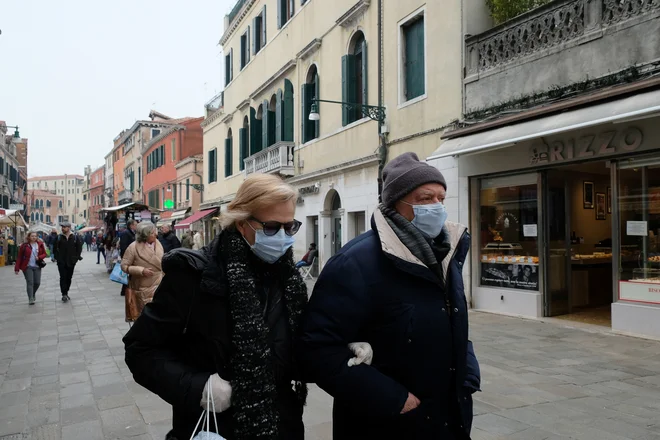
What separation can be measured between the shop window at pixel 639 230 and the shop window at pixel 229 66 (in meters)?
22.2

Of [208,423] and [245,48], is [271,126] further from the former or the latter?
[208,423]

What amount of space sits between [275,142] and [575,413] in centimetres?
1809

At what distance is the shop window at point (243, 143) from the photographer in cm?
2496

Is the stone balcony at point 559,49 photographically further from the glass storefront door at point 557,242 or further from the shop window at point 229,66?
the shop window at point 229,66

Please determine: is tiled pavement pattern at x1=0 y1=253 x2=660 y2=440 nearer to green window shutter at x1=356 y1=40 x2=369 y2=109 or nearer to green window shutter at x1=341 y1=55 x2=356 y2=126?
green window shutter at x1=356 y1=40 x2=369 y2=109

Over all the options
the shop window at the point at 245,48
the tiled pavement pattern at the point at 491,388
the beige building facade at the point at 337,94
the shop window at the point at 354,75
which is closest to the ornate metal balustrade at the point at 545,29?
the beige building facade at the point at 337,94

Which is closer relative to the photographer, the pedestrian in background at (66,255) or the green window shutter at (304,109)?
the pedestrian in background at (66,255)

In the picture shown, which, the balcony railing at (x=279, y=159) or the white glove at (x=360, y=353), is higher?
the balcony railing at (x=279, y=159)

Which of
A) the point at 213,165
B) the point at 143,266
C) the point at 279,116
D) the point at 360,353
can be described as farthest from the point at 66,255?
the point at 213,165

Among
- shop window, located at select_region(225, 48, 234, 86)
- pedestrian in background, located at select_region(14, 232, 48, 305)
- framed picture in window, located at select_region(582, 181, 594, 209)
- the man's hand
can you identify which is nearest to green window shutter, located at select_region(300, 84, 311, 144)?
pedestrian in background, located at select_region(14, 232, 48, 305)

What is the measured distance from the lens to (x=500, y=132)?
9.29 metres

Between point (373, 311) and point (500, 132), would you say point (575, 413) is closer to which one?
point (373, 311)

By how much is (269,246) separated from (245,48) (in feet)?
82.3

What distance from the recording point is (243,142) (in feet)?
82.4
